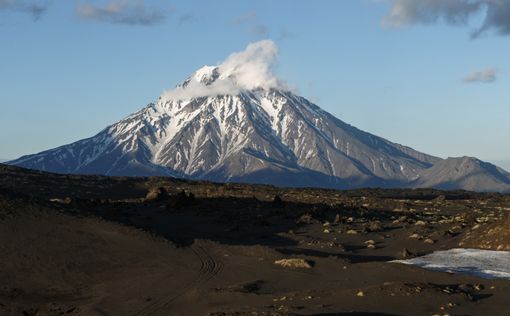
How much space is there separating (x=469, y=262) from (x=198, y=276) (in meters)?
13.3

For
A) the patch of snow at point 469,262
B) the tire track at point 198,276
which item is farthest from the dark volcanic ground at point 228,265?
the patch of snow at point 469,262

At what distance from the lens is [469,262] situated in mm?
34938

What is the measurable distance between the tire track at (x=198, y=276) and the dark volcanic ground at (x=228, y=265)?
0.16 feet

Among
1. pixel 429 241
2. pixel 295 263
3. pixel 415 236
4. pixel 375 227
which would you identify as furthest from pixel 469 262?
pixel 375 227

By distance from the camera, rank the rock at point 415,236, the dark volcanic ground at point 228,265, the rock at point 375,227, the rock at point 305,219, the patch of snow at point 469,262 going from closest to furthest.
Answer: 1. the dark volcanic ground at point 228,265
2. the patch of snow at point 469,262
3. the rock at point 415,236
4. the rock at point 375,227
5. the rock at point 305,219

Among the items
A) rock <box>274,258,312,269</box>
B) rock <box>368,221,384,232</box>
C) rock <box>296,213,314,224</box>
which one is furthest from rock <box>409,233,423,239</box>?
rock <box>274,258,312,269</box>

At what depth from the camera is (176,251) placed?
3538cm

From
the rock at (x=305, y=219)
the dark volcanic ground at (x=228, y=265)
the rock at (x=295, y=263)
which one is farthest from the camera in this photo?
the rock at (x=305, y=219)

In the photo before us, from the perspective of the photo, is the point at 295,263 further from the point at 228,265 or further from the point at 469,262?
the point at 469,262

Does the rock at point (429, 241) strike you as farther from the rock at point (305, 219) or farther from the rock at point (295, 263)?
the rock at point (295, 263)

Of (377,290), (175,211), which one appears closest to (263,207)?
(175,211)

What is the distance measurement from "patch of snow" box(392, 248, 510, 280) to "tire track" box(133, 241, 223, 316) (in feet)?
29.6

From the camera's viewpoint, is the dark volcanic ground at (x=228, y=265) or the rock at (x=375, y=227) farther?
the rock at (x=375, y=227)

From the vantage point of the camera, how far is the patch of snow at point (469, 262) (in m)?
32.0
